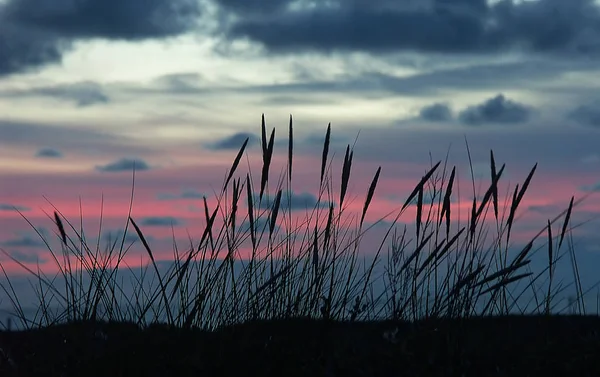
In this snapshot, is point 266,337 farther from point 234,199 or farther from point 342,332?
point 234,199

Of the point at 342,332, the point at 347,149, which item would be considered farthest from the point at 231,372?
the point at 347,149

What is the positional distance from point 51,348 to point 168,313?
21.9 inches

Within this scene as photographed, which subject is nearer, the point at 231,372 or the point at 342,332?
the point at 231,372

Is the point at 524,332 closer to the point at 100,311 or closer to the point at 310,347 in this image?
the point at 310,347

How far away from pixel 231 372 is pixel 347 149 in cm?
119

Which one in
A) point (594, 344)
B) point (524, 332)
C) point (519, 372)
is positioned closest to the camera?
point (519, 372)

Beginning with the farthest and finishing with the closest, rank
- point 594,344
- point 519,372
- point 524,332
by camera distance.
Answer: point 524,332 → point 594,344 → point 519,372

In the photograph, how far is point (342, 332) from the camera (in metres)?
3.97

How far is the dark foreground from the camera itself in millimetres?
3480

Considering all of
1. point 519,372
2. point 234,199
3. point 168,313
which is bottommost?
point 519,372

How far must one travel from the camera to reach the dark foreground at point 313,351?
11.4ft

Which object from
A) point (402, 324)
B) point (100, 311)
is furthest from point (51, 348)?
point (402, 324)

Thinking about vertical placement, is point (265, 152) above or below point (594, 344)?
above

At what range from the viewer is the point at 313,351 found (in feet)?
11.9
